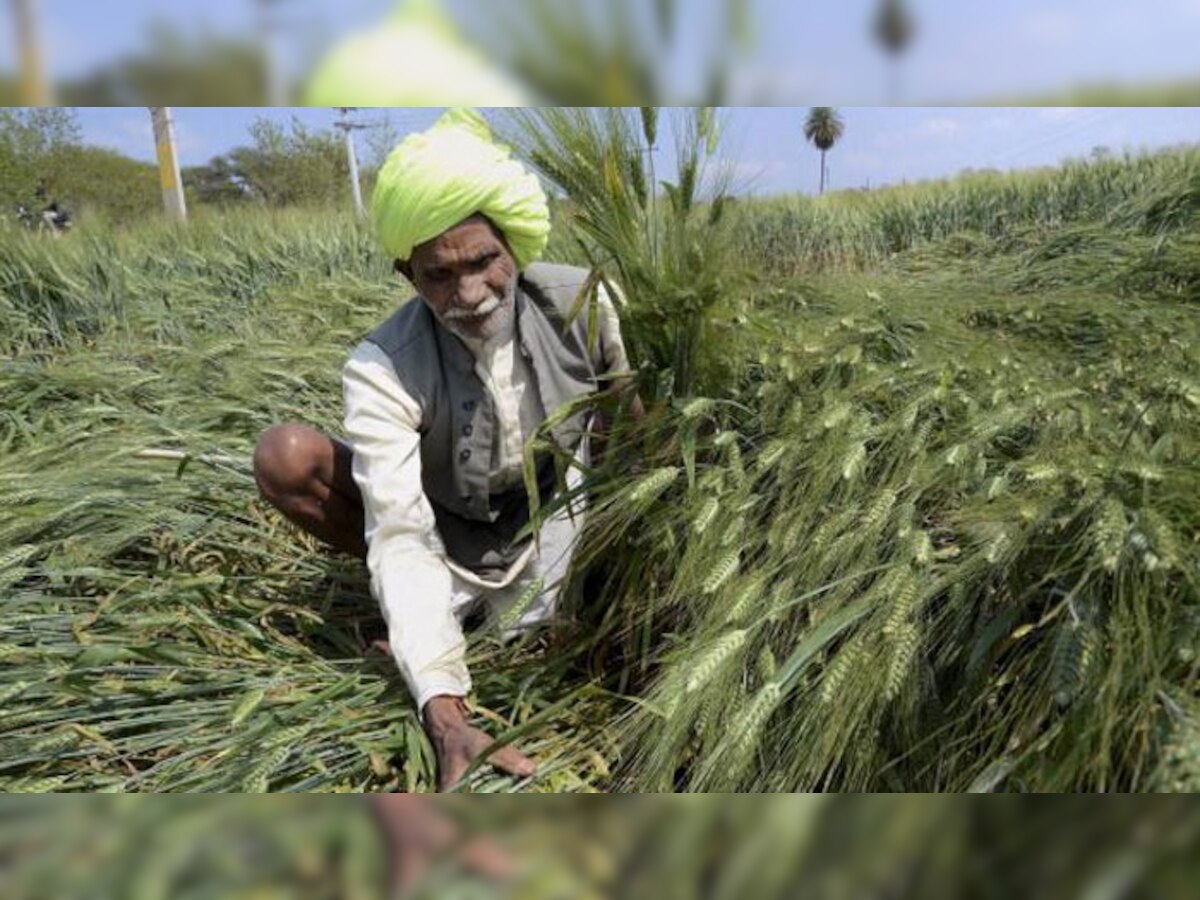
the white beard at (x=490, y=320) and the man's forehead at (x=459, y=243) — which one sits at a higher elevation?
the man's forehead at (x=459, y=243)

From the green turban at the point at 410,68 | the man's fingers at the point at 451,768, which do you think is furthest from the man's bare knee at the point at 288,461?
the green turban at the point at 410,68

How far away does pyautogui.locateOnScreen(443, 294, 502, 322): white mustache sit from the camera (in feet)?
4.87

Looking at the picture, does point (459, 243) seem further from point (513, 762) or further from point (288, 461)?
point (513, 762)

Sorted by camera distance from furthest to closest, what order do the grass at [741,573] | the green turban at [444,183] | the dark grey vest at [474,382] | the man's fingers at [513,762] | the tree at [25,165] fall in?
the tree at [25,165], the dark grey vest at [474,382], the green turban at [444,183], the man's fingers at [513,762], the grass at [741,573]

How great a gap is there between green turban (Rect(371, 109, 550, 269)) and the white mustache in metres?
0.12

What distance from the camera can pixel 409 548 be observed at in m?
1.51

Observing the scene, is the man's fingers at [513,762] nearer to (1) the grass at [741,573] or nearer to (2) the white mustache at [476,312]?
(1) the grass at [741,573]

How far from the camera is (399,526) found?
152cm

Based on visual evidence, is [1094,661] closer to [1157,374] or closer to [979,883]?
[979,883]

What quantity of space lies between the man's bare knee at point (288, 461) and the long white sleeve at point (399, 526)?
18 centimetres

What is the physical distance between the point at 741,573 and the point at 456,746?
0.45 meters

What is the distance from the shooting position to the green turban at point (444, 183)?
1.41 metres

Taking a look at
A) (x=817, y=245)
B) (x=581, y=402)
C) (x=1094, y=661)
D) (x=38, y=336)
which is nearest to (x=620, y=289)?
(x=581, y=402)

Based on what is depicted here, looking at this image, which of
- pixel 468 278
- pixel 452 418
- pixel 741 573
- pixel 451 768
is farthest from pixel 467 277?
pixel 451 768
